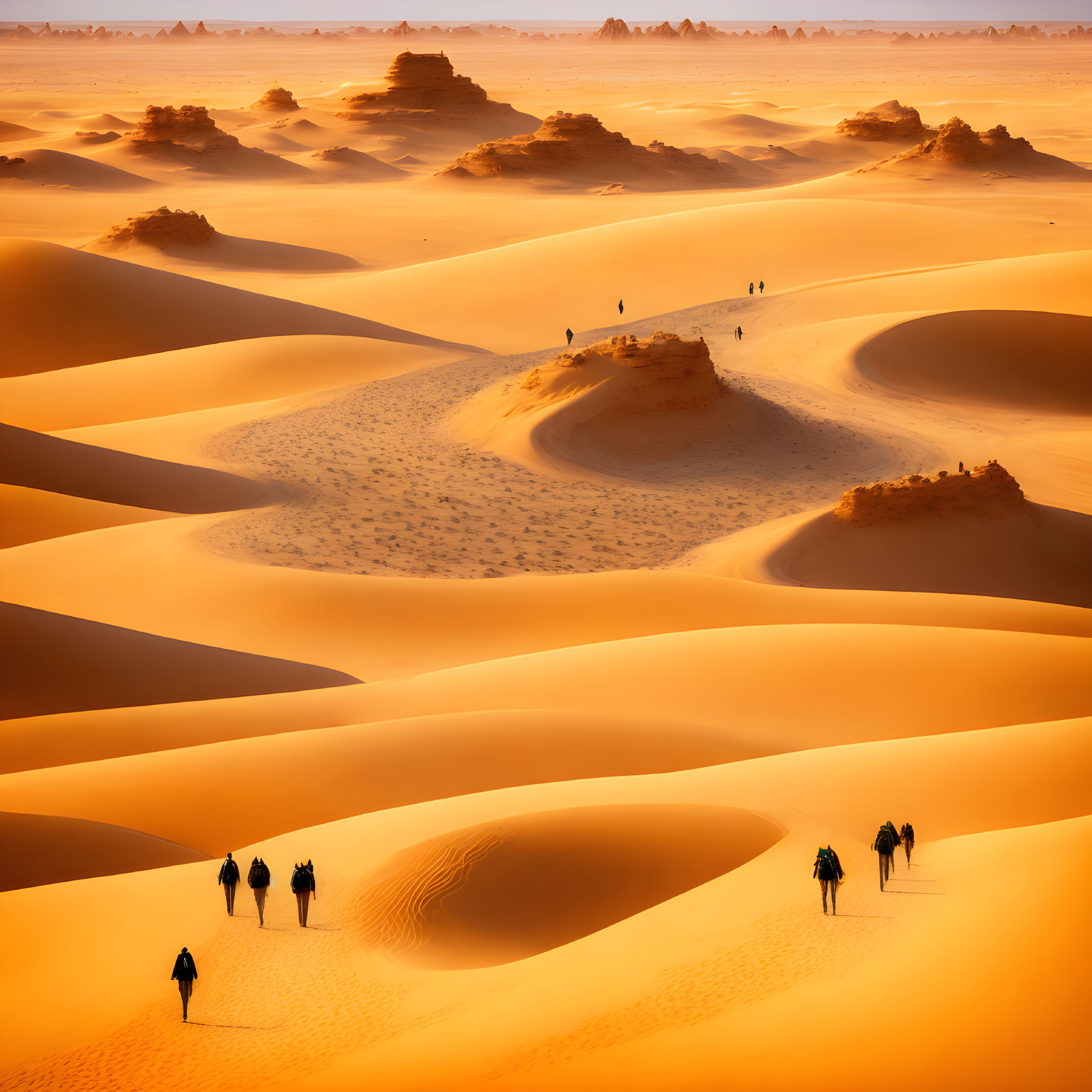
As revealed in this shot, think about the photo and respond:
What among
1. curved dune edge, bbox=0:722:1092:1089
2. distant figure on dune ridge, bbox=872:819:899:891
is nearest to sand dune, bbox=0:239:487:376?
curved dune edge, bbox=0:722:1092:1089

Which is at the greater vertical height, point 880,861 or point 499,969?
point 880,861

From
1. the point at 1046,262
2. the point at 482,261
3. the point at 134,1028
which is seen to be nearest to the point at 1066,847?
the point at 134,1028

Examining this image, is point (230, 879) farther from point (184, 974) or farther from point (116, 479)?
point (116, 479)

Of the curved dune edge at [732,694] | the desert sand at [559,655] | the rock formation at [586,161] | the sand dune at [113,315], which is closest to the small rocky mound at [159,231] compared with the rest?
the desert sand at [559,655]

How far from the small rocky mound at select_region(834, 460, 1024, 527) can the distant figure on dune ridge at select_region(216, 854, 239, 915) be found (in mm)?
11180

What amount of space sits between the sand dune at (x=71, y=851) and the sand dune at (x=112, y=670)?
2807 mm

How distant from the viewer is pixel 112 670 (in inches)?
415

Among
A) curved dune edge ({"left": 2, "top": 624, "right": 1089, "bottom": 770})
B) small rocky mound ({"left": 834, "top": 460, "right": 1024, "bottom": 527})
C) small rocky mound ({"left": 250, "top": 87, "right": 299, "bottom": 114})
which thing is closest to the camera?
curved dune edge ({"left": 2, "top": 624, "right": 1089, "bottom": 770})

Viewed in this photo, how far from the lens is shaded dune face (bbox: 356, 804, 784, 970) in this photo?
6.20 metres

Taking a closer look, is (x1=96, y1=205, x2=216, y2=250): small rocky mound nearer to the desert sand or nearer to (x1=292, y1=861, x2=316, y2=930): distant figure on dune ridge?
the desert sand

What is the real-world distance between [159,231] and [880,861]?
38820mm

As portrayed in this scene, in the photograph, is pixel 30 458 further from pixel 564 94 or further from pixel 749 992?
pixel 564 94

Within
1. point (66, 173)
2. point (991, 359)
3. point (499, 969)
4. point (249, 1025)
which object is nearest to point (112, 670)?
point (249, 1025)

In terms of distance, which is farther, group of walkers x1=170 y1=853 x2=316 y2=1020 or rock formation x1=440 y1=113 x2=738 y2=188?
rock formation x1=440 y1=113 x2=738 y2=188
